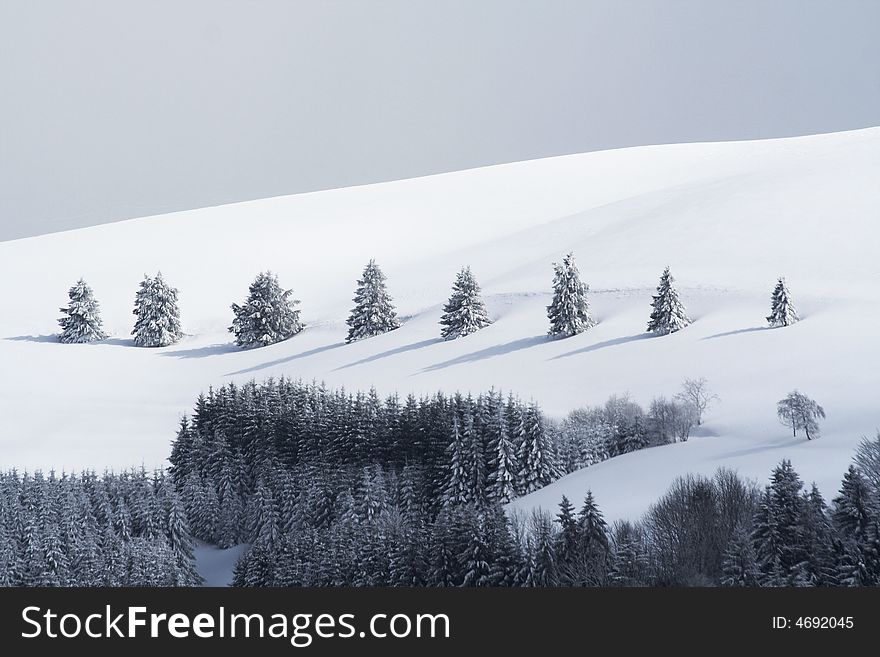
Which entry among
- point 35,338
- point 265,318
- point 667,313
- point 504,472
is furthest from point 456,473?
point 35,338

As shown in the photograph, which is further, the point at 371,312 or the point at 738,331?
the point at 371,312

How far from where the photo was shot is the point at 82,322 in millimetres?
112375

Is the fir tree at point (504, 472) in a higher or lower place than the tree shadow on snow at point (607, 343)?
lower

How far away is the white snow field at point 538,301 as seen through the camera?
72000mm

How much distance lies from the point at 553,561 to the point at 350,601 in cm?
1189

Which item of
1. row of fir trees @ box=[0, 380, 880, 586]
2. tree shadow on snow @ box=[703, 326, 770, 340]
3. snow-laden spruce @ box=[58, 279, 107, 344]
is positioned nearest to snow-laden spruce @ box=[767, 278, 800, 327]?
tree shadow on snow @ box=[703, 326, 770, 340]

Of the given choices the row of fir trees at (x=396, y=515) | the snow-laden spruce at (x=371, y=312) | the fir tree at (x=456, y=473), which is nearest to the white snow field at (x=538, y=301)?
the snow-laden spruce at (x=371, y=312)

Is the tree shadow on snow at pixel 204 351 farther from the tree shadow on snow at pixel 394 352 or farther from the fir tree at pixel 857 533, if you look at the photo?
the fir tree at pixel 857 533

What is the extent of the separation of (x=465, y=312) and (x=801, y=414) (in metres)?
38.8

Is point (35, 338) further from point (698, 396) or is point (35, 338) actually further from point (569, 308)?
point (698, 396)

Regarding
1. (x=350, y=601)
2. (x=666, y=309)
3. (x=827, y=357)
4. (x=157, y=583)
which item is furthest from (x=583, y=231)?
(x=350, y=601)

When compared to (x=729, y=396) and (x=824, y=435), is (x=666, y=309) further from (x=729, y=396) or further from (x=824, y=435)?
(x=824, y=435)

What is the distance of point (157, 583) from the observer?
2315 inches

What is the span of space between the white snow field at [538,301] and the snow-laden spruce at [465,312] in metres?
1.53
